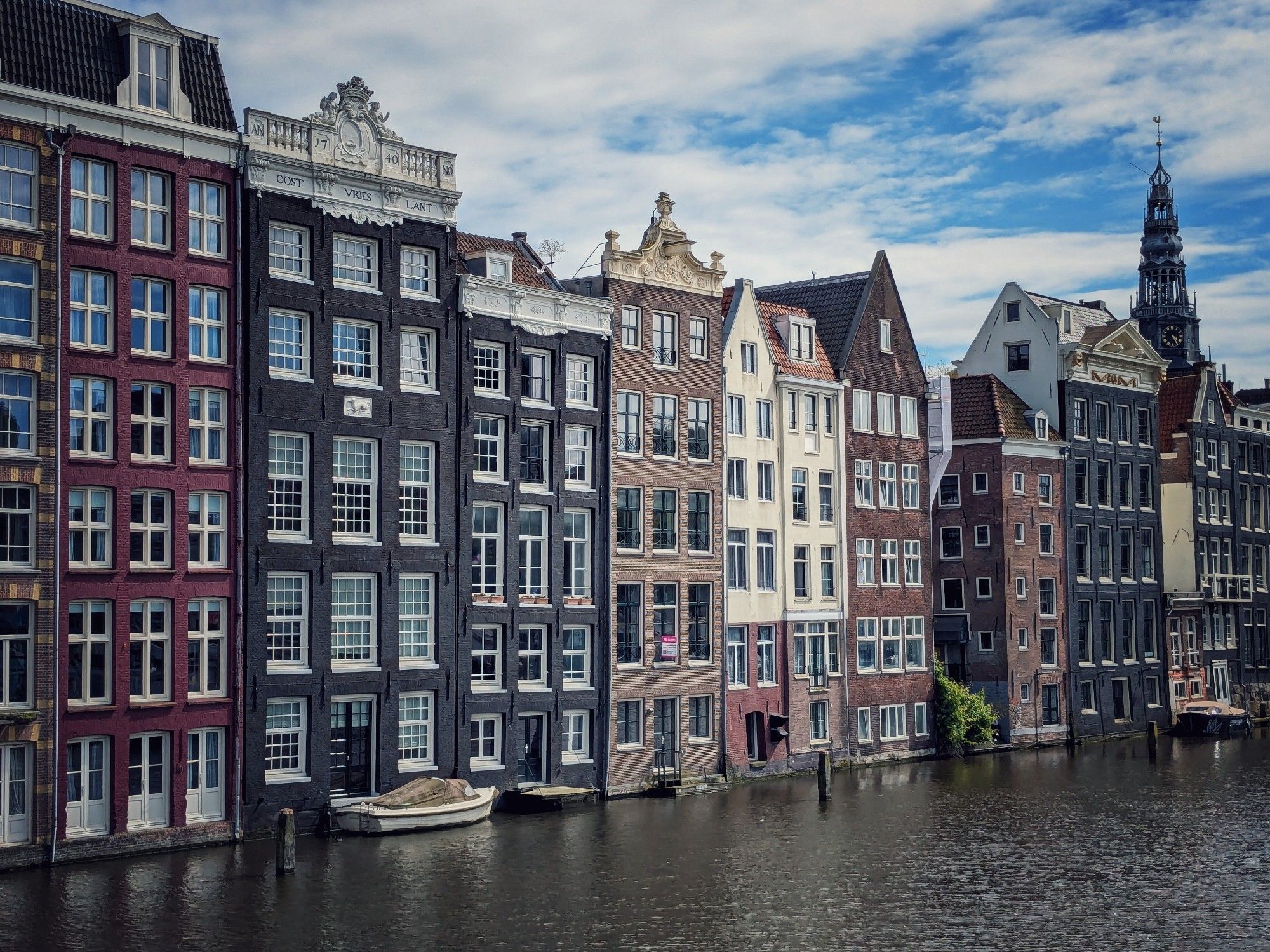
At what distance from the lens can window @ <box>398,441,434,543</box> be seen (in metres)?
55.4

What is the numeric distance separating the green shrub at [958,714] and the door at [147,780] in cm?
4175

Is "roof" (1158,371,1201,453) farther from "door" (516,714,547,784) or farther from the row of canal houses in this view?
"door" (516,714,547,784)

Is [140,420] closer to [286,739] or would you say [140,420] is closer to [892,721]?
[286,739]

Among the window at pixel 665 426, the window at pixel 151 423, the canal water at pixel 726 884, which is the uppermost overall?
the window at pixel 665 426

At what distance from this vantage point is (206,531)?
49.5 meters

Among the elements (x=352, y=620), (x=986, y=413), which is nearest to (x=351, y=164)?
(x=352, y=620)

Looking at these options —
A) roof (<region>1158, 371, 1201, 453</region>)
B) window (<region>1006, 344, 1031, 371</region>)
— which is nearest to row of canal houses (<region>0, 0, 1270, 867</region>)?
window (<region>1006, 344, 1031, 371</region>)

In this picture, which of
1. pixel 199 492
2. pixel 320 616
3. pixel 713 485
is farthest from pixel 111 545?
pixel 713 485

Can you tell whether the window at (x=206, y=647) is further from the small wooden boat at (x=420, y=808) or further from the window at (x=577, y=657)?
the window at (x=577, y=657)

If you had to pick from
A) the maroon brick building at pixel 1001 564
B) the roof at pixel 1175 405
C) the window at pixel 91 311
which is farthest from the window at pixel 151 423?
the roof at pixel 1175 405

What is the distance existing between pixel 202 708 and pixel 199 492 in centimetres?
640

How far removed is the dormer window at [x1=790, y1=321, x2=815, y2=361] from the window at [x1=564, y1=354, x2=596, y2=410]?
1297 centimetres

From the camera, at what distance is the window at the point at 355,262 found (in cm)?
5394

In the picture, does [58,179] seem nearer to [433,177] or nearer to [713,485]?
[433,177]
